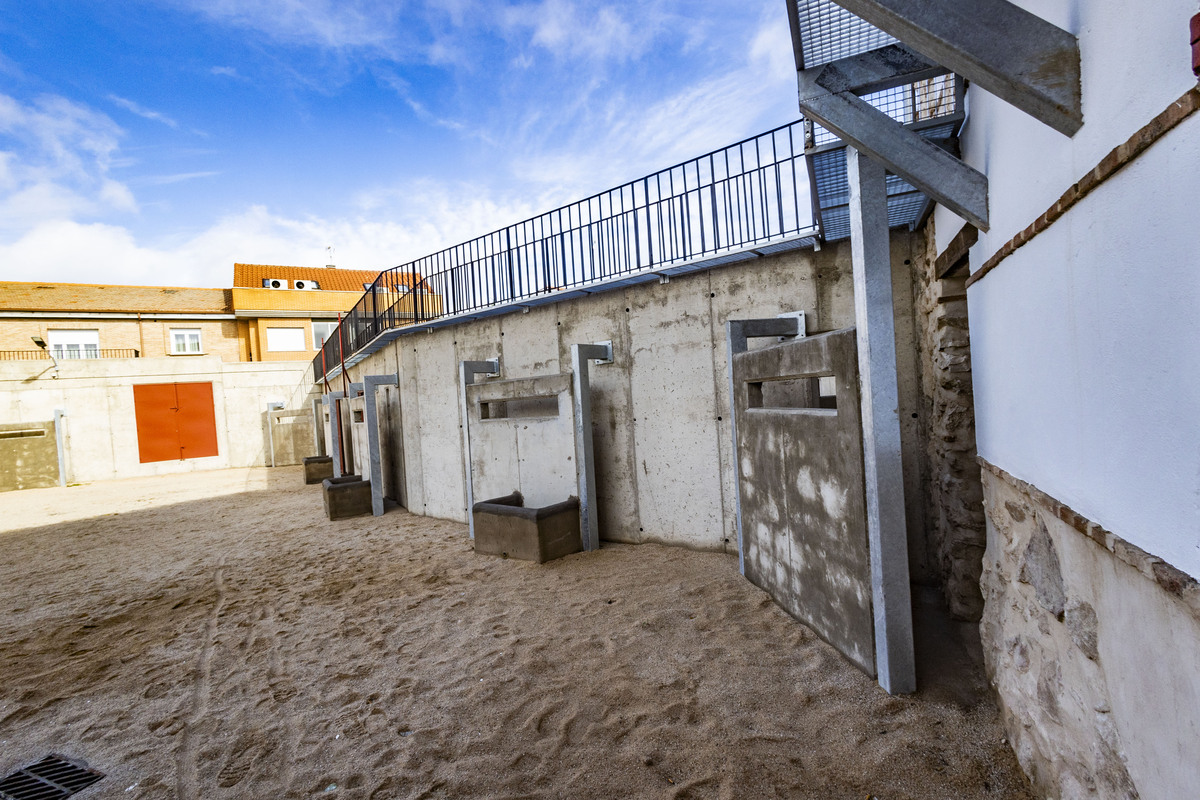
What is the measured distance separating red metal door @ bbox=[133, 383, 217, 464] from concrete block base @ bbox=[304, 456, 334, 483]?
28.6ft

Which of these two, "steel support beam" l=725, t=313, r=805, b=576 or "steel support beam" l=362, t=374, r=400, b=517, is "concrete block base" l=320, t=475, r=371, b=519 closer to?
"steel support beam" l=362, t=374, r=400, b=517

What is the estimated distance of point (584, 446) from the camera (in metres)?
6.94

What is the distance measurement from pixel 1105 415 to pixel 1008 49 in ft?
3.88

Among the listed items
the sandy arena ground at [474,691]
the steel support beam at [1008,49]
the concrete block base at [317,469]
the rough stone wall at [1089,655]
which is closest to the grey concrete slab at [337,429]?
the concrete block base at [317,469]

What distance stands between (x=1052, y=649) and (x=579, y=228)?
666 cm

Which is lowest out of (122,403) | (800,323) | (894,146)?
(800,323)

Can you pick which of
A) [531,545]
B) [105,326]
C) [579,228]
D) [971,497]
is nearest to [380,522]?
[531,545]

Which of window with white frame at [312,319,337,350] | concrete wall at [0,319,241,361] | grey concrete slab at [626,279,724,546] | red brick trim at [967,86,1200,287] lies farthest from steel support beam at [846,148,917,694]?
window with white frame at [312,319,337,350]

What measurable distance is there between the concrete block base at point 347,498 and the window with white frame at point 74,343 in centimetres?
2253

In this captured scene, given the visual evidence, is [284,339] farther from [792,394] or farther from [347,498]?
[792,394]

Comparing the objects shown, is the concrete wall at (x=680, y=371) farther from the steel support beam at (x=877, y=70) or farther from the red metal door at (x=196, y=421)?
the red metal door at (x=196, y=421)

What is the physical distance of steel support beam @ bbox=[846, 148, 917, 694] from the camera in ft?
10.7

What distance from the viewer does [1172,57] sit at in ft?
4.21

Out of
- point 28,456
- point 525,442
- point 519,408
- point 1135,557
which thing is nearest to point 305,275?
point 28,456
